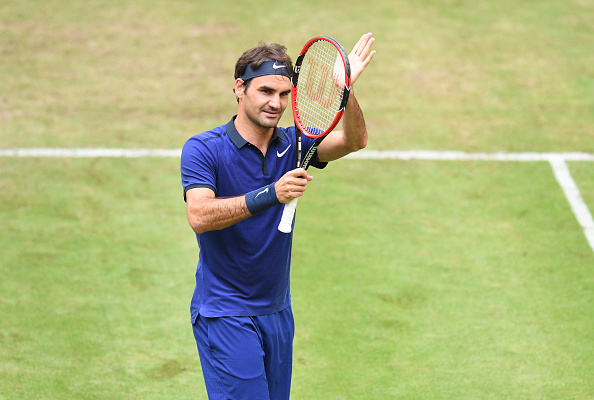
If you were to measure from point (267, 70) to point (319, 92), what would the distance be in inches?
52.8

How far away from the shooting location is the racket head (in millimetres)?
4680

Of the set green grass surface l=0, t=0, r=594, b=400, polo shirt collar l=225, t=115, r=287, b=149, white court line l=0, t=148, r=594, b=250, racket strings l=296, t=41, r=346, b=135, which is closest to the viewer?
polo shirt collar l=225, t=115, r=287, b=149

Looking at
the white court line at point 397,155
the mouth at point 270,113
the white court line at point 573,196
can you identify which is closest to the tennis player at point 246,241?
the mouth at point 270,113

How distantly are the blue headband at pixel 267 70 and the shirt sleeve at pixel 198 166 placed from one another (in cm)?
50

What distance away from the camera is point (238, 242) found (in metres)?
4.68

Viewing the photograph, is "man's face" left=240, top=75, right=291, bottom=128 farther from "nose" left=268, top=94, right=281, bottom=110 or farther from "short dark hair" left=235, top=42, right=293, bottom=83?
"short dark hair" left=235, top=42, right=293, bottom=83

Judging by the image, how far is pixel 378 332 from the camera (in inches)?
272

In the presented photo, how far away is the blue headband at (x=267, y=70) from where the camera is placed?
4734mm

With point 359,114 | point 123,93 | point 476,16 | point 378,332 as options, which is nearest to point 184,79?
point 123,93

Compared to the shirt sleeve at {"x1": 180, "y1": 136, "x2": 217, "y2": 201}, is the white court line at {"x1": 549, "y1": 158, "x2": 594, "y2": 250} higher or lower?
lower

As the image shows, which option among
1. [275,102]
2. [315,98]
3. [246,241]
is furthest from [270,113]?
[315,98]

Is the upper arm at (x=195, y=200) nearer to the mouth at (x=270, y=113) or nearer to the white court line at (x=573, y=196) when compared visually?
the mouth at (x=270, y=113)

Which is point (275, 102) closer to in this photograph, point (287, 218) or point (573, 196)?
point (287, 218)

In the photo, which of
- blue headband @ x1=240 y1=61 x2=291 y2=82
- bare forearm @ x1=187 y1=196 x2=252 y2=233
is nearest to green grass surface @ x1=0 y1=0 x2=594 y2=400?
bare forearm @ x1=187 y1=196 x2=252 y2=233
